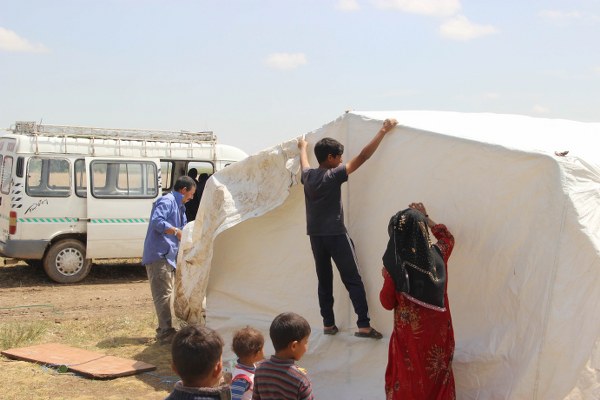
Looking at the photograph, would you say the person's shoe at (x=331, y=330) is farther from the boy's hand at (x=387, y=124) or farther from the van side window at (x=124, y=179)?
the van side window at (x=124, y=179)

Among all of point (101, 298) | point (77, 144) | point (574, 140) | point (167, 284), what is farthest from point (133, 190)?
point (574, 140)

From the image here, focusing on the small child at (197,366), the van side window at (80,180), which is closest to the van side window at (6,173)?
the van side window at (80,180)

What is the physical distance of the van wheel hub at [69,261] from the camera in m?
11.4

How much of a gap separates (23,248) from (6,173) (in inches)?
51.1

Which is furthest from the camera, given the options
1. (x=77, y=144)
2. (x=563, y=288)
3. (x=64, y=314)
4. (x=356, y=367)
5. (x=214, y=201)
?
(x=77, y=144)

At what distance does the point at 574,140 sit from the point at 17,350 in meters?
5.51

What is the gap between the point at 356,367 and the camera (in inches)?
221

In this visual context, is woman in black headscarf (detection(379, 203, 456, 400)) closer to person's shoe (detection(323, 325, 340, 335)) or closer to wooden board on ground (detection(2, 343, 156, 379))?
person's shoe (detection(323, 325, 340, 335))

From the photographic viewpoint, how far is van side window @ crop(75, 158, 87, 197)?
37.2ft

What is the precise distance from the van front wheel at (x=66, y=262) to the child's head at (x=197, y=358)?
351 inches

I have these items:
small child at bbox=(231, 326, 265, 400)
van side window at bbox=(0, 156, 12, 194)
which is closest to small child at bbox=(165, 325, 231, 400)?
small child at bbox=(231, 326, 265, 400)

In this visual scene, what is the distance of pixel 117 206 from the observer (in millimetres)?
11531

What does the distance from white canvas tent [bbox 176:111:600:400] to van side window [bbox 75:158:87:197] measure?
478cm

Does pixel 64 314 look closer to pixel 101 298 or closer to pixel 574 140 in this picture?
pixel 101 298
